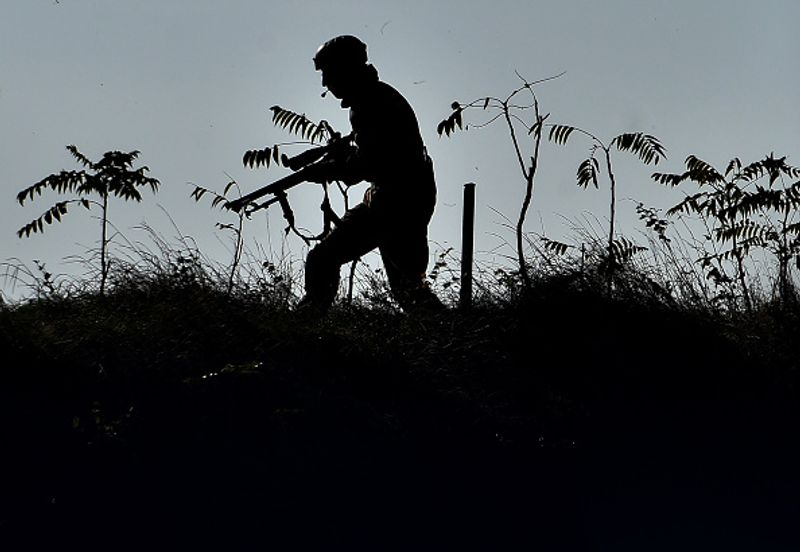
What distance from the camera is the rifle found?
930cm

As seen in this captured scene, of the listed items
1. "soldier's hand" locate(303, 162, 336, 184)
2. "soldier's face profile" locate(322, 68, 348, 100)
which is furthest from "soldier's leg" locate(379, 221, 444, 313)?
"soldier's face profile" locate(322, 68, 348, 100)

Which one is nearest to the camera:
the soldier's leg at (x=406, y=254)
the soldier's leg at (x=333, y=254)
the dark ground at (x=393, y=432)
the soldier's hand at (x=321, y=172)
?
the dark ground at (x=393, y=432)

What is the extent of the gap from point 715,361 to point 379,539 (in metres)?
3.02

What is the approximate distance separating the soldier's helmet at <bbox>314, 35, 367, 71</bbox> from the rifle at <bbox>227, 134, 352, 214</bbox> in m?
0.63

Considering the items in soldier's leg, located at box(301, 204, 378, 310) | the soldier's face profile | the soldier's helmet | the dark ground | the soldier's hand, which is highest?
the soldier's helmet

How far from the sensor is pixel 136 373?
769 centimetres

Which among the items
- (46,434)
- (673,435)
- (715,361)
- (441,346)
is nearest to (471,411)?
(441,346)

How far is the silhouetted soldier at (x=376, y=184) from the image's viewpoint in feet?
29.9

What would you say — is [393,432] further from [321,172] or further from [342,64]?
[342,64]

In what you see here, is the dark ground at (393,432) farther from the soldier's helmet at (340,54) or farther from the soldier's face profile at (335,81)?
the soldier's helmet at (340,54)

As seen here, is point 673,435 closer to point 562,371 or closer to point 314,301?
point 562,371

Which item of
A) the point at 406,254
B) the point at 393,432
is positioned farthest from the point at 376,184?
the point at 393,432

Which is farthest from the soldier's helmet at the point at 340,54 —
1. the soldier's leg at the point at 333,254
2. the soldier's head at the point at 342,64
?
the soldier's leg at the point at 333,254

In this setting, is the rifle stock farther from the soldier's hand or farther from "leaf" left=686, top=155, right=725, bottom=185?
"leaf" left=686, top=155, right=725, bottom=185
